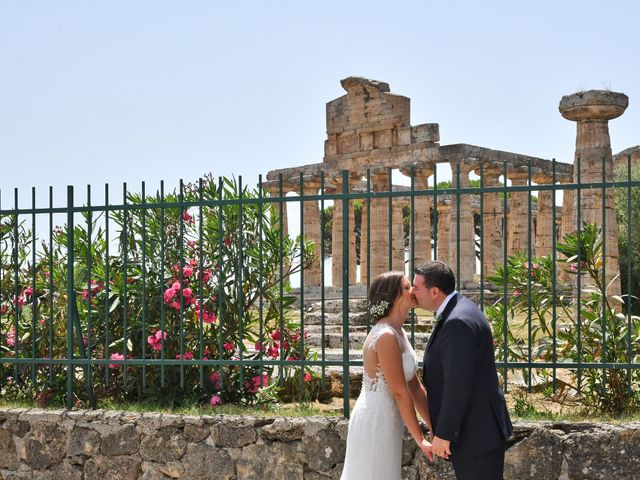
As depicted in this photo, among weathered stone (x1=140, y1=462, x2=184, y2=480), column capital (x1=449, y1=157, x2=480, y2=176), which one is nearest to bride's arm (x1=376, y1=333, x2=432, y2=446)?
weathered stone (x1=140, y1=462, x2=184, y2=480)

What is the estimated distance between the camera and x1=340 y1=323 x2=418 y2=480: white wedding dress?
15.7 ft

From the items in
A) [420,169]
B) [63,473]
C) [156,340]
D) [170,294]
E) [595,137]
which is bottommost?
[63,473]

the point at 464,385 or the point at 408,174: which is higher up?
the point at 408,174

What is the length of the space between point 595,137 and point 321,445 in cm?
1267

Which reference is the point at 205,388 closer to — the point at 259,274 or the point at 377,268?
the point at 259,274

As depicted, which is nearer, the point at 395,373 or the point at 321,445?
the point at 395,373

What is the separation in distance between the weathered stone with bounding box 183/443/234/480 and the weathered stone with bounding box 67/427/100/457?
0.76 meters

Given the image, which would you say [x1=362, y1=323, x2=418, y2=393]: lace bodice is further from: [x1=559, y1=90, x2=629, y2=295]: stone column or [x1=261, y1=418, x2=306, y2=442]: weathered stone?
[x1=559, y1=90, x2=629, y2=295]: stone column

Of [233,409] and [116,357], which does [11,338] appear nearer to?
[116,357]

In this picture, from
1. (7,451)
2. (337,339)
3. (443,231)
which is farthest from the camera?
(443,231)

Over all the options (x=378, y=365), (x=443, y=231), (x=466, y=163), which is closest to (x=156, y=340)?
(x=378, y=365)

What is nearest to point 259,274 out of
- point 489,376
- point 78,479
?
point 78,479

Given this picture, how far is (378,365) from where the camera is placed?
4.80 meters

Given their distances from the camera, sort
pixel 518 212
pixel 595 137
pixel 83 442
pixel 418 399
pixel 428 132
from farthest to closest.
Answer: pixel 428 132 < pixel 518 212 < pixel 595 137 < pixel 83 442 < pixel 418 399
